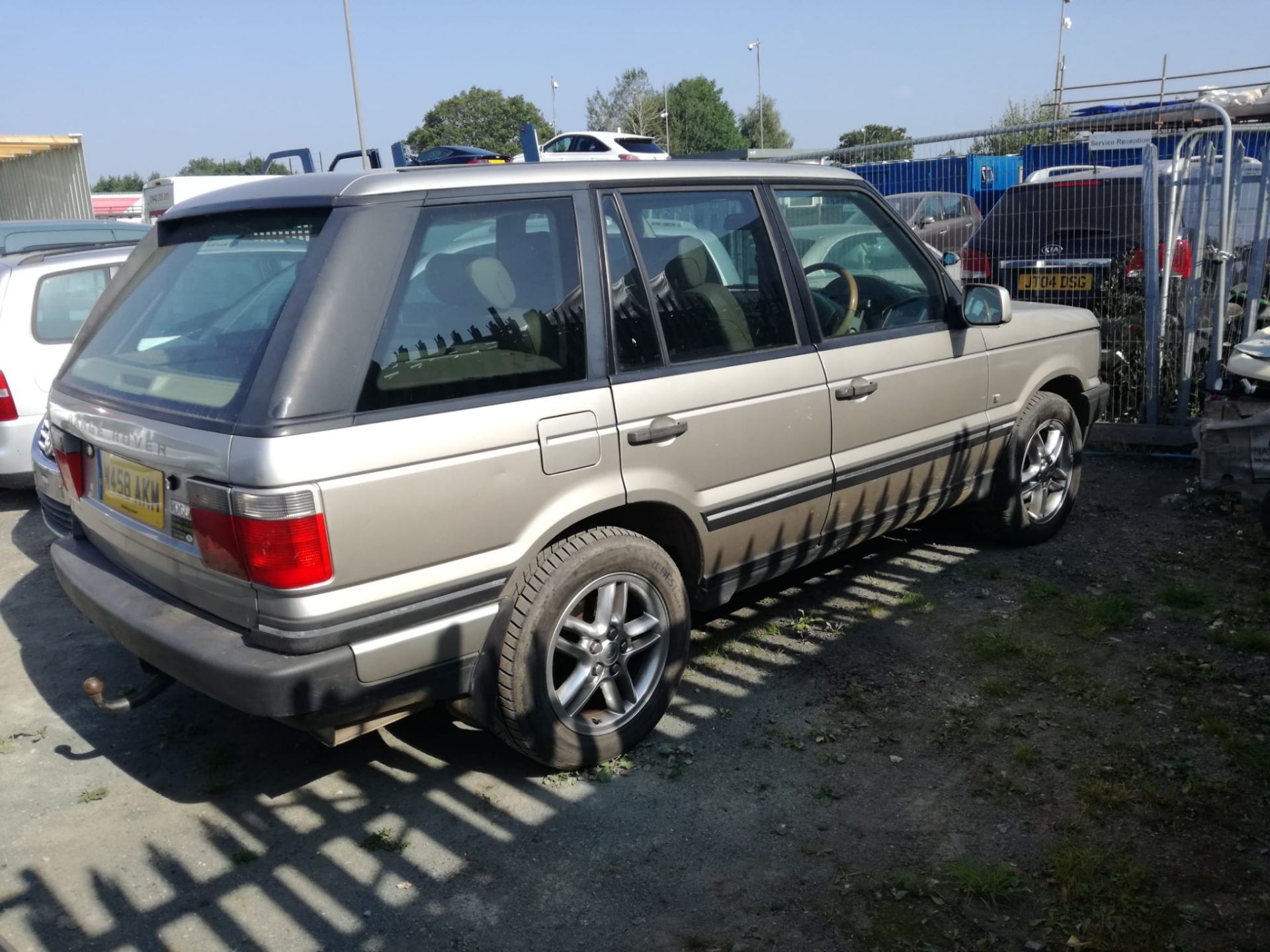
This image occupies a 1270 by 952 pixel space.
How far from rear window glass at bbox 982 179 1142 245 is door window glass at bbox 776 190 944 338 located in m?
3.95

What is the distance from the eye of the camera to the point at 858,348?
4.30 m

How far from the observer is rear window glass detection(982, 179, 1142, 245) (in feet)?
25.8

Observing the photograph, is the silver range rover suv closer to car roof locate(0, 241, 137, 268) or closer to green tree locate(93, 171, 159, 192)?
car roof locate(0, 241, 137, 268)

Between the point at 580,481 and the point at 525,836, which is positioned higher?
the point at 580,481

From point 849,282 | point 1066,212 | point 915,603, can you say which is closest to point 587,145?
point 1066,212

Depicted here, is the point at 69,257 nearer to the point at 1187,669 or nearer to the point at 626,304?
the point at 626,304

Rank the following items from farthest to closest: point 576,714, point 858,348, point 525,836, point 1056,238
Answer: point 1056,238, point 858,348, point 576,714, point 525,836

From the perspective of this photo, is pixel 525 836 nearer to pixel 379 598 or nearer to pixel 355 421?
pixel 379 598

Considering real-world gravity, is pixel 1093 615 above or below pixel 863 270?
below

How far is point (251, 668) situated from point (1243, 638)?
12.6ft

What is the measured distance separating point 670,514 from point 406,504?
3.59ft

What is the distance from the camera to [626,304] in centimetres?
358

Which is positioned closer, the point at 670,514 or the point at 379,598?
the point at 379,598

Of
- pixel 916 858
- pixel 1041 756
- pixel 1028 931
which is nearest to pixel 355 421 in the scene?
pixel 916 858
